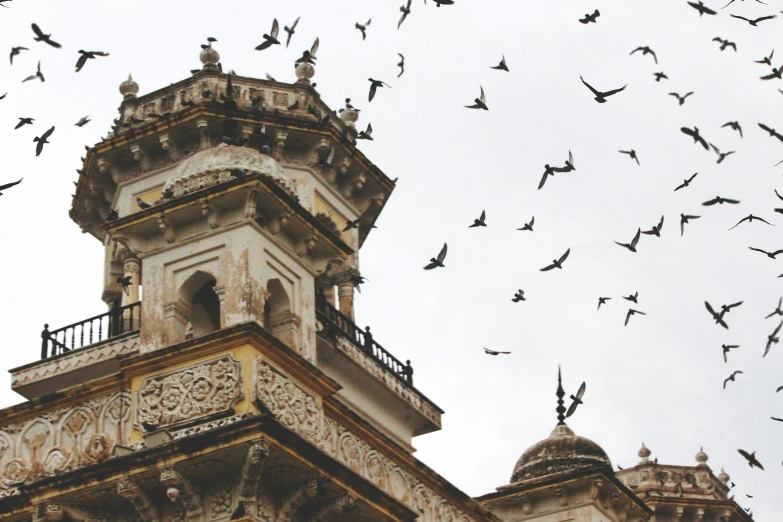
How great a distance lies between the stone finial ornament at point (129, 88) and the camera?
26.1 m

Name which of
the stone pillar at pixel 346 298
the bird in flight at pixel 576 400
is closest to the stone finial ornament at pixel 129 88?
the stone pillar at pixel 346 298

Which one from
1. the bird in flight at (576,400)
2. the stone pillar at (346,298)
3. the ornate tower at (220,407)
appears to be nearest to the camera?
the ornate tower at (220,407)

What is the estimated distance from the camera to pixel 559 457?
1841cm

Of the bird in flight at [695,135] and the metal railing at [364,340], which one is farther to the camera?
the metal railing at [364,340]

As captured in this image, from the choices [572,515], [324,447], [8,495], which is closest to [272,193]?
[324,447]

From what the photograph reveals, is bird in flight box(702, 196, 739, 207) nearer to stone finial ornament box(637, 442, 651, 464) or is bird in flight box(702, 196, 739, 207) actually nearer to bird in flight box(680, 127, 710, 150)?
bird in flight box(680, 127, 710, 150)

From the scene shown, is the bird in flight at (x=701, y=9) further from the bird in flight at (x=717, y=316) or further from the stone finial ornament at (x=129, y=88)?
the stone finial ornament at (x=129, y=88)

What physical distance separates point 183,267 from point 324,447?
2.15 metres

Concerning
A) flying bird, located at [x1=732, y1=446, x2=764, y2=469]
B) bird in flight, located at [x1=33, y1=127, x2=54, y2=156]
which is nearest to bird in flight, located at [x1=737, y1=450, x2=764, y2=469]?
flying bird, located at [x1=732, y1=446, x2=764, y2=469]

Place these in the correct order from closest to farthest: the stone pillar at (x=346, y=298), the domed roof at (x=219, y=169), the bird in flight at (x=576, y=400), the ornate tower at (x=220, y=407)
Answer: the ornate tower at (x=220, y=407), the domed roof at (x=219, y=169), the bird in flight at (x=576, y=400), the stone pillar at (x=346, y=298)

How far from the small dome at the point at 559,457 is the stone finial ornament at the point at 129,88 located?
11147 millimetres

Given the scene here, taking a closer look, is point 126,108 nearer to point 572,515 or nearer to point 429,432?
point 429,432

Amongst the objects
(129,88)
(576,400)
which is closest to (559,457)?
(576,400)

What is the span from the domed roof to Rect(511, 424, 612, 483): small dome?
593 cm
